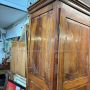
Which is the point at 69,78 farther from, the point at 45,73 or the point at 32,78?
the point at 32,78

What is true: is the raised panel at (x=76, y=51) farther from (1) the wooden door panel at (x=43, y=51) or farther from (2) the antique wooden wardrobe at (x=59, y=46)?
(1) the wooden door panel at (x=43, y=51)

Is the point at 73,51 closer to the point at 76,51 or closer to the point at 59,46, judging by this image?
the point at 76,51

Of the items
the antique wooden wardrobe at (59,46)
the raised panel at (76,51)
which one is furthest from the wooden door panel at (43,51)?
the raised panel at (76,51)

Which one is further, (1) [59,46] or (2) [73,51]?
(2) [73,51]

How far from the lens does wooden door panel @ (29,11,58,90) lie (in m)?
1.00

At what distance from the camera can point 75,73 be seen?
116 cm

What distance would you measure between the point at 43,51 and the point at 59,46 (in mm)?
201

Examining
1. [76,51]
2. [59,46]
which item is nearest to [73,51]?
[76,51]

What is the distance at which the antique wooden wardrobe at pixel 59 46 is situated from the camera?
983mm

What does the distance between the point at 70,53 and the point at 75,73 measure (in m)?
0.20

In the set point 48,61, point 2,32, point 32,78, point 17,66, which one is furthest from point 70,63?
point 2,32

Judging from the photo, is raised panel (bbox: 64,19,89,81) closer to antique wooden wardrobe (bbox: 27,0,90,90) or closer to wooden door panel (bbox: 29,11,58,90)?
antique wooden wardrobe (bbox: 27,0,90,90)

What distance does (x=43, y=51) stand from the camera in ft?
3.72

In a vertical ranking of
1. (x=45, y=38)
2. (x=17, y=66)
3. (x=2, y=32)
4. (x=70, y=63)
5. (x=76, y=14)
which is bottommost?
(x=17, y=66)
